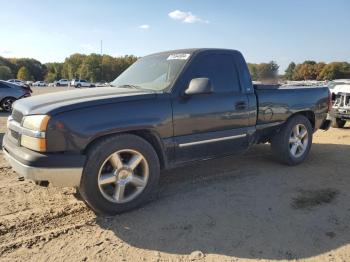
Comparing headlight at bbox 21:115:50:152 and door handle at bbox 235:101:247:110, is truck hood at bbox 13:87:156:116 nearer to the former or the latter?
headlight at bbox 21:115:50:152

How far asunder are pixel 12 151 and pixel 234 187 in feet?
9.37

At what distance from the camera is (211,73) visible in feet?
16.8

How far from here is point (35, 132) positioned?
3.74 metres

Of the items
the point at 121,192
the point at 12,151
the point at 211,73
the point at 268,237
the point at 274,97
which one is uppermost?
the point at 211,73

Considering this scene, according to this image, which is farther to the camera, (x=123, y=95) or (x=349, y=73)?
(x=349, y=73)

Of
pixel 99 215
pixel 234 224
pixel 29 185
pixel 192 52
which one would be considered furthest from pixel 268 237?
pixel 29 185

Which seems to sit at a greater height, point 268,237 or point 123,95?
point 123,95

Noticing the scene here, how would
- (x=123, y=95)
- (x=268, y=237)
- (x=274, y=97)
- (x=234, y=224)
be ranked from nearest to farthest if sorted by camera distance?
(x=268, y=237) → (x=234, y=224) → (x=123, y=95) → (x=274, y=97)

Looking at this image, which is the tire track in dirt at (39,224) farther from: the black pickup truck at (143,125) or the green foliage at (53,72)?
the green foliage at (53,72)

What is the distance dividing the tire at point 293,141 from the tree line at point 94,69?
146 ft

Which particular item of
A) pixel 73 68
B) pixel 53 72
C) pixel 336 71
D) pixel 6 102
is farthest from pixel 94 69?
pixel 6 102

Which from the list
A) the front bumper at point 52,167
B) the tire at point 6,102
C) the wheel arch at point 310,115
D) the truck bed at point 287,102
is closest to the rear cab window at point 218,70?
the truck bed at point 287,102

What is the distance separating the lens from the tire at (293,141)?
609cm

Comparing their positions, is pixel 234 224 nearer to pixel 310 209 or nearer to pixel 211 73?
pixel 310 209
